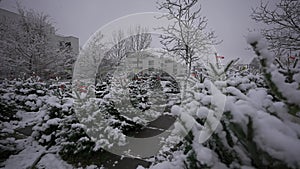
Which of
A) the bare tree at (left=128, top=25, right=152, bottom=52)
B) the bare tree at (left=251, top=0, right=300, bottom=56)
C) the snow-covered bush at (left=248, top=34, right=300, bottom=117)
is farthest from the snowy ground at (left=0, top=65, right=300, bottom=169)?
the bare tree at (left=128, top=25, right=152, bottom=52)

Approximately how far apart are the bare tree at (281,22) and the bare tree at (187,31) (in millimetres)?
2441

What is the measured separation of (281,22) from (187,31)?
3.32 m

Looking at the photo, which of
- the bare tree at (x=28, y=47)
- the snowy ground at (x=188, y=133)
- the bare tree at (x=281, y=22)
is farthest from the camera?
the bare tree at (x=28, y=47)

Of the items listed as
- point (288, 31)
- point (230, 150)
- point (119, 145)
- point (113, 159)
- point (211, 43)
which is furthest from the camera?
point (211, 43)

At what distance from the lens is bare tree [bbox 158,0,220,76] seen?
6.73m

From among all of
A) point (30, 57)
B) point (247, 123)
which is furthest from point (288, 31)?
point (30, 57)

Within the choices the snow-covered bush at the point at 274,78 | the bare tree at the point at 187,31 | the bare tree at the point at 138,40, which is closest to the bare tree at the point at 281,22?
the bare tree at the point at 187,31

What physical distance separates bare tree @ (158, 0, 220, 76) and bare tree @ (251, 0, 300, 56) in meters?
2.44

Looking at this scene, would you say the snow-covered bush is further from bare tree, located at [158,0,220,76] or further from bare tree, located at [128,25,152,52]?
bare tree, located at [128,25,152,52]

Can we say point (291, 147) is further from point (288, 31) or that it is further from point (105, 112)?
point (288, 31)

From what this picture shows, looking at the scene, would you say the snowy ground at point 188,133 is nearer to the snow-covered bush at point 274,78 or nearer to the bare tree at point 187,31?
the snow-covered bush at point 274,78

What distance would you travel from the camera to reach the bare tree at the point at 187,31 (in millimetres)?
6730

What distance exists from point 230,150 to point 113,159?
234 cm

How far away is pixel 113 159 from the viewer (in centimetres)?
262
